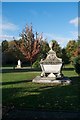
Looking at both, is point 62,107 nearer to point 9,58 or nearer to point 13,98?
point 13,98

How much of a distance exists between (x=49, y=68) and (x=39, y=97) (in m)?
7.97

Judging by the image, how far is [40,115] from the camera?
25.4 feet

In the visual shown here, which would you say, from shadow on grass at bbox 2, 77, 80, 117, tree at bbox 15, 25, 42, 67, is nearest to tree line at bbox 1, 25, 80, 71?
tree at bbox 15, 25, 42, 67

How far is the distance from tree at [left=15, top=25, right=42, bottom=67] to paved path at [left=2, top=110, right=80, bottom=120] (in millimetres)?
39468

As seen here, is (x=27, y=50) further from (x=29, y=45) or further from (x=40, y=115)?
(x=40, y=115)

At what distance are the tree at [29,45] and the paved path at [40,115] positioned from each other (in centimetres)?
3947

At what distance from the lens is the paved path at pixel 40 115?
24.3ft

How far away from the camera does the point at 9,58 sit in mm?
51031

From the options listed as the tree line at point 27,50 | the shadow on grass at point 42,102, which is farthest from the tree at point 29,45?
the shadow on grass at point 42,102

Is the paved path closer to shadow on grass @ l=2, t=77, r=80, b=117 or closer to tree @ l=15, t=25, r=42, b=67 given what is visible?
shadow on grass @ l=2, t=77, r=80, b=117

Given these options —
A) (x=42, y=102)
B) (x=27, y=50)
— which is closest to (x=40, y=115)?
(x=42, y=102)

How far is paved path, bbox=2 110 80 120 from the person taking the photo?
740cm

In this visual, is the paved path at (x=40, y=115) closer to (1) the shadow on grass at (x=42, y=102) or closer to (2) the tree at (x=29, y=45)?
(1) the shadow on grass at (x=42, y=102)

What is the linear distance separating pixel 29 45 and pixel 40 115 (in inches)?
1645
